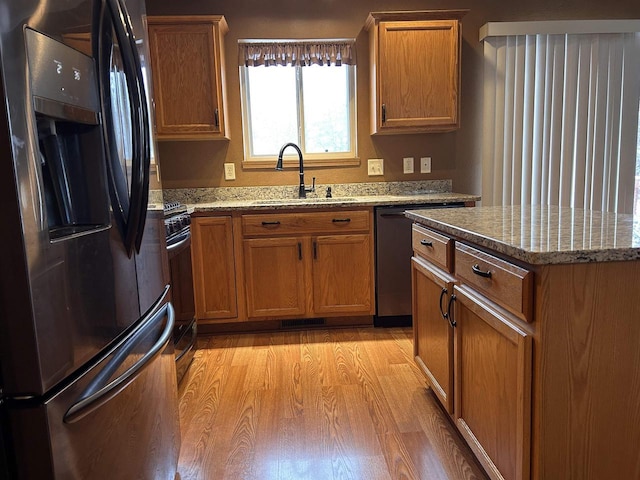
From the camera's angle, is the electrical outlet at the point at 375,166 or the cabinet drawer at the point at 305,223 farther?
the electrical outlet at the point at 375,166

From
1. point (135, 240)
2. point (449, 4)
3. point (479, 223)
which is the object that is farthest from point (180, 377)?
point (449, 4)

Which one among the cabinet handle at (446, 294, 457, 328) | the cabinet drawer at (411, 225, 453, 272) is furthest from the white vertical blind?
the cabinet handle at (446, 294, 457, 328)

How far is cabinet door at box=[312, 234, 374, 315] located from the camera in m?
2.81

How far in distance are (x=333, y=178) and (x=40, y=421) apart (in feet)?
9.22

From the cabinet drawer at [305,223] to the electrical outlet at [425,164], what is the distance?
2.88 feet

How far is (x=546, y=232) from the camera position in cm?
121

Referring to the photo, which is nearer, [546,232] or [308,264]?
[546,232]

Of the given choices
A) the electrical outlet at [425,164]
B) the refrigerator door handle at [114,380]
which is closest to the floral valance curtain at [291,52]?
the electrical outlet at [425,164]

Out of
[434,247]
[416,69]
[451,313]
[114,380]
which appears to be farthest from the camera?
[416,69]

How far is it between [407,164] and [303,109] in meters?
0.93

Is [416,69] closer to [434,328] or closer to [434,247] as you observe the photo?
[434,247]

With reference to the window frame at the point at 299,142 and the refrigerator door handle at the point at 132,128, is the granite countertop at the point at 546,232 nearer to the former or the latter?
the refrigerator door handle at the point at 132,128

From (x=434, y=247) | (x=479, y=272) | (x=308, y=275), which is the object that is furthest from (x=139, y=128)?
(x=308, y=275)

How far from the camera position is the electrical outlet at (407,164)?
3385mm
